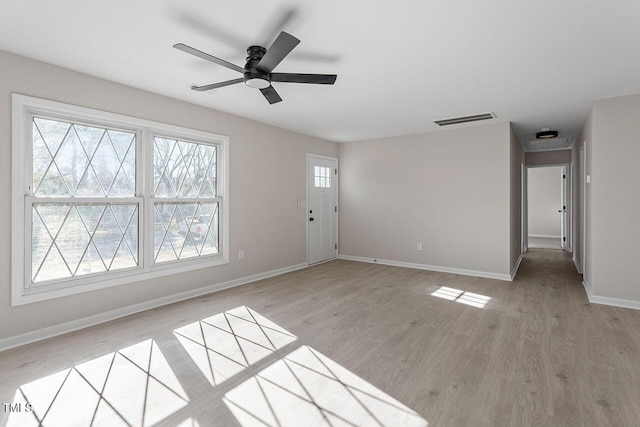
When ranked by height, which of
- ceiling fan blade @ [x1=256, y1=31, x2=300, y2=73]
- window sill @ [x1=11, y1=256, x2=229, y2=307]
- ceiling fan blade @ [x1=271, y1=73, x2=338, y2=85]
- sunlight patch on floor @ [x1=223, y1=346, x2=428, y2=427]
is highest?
ceiling fan blade @ [x1=256, y1=31, x2=300, y2=73]

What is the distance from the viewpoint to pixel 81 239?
10.2 feet

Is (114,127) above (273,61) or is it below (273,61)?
below

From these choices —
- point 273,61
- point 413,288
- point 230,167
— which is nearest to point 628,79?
point 413,288

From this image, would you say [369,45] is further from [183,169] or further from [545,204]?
[545,204]

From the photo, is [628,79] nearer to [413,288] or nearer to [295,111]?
[413,288]

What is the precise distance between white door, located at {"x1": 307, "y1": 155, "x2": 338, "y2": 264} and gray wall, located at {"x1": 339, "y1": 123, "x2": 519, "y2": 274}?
0.21m

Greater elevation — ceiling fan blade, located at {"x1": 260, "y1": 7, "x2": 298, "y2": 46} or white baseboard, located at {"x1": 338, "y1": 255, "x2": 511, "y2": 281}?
ceiling fan blade, located at {"x1": 260, "y1": 7, "x2": 298, "y2": 46}

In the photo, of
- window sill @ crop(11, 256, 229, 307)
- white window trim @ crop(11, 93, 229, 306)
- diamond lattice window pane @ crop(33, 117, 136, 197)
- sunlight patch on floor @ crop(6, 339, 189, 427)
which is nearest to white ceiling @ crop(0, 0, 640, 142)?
white window trim @ crop(11, 93, 229, 306)

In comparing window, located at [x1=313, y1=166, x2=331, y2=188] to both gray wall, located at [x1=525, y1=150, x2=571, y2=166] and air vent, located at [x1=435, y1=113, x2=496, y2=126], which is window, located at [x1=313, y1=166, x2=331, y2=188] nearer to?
air vent, located at [x1=435, y1=113, x2=496, y2=126]

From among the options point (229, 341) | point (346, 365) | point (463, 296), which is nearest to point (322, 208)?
point (463, 296)

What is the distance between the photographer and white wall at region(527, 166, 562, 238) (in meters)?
9.70

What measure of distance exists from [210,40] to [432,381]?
9.76ft

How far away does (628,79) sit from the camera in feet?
10.4

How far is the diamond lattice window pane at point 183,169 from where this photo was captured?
12.3 ft
